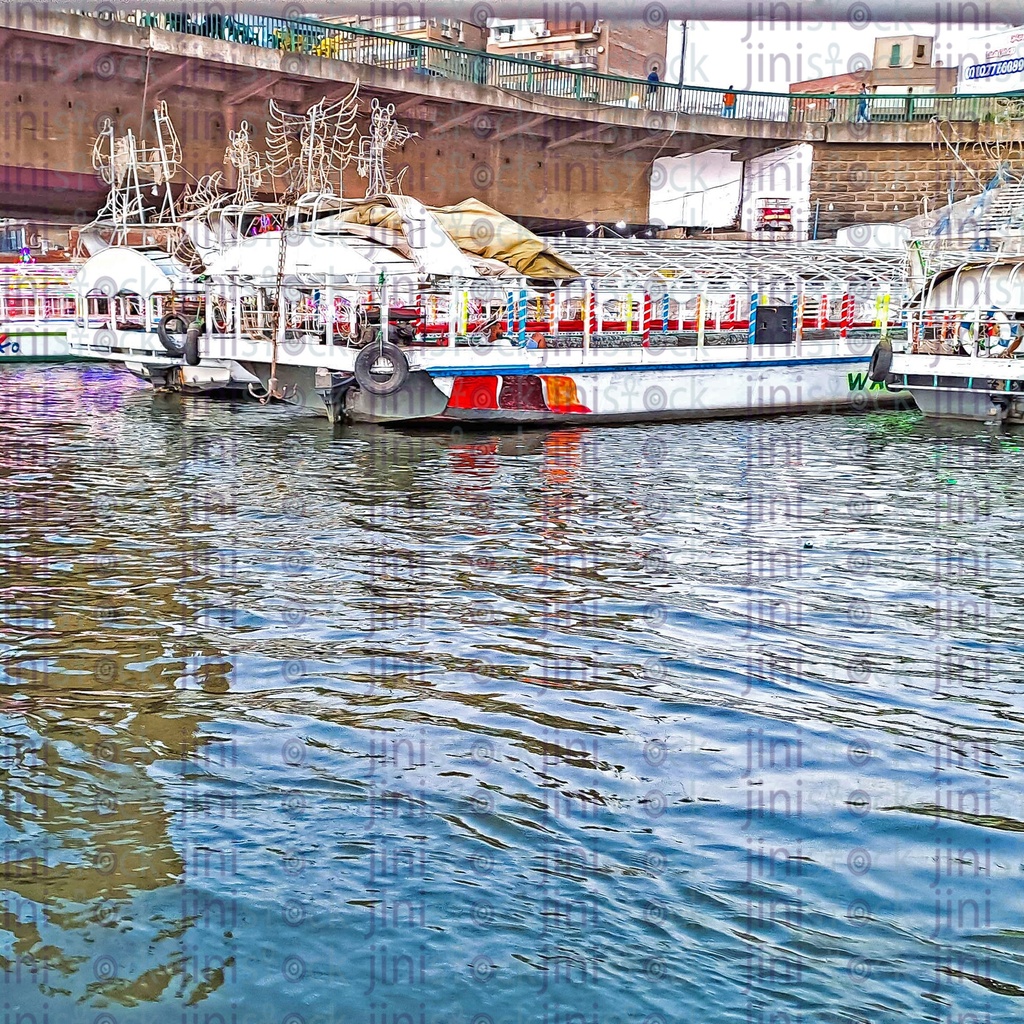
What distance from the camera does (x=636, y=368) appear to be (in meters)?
20.5

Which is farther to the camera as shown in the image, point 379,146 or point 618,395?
point 379,146

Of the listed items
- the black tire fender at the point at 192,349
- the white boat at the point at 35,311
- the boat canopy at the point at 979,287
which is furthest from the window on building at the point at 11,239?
the boat canopy at the point at 979,287

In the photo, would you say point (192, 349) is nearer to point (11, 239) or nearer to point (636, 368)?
point (636, 368)

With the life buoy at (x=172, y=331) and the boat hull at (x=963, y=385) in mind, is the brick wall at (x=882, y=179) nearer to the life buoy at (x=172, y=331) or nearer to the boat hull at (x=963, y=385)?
the boat hull at (x=963, y=385)

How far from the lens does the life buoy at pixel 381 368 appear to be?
18.2 metres

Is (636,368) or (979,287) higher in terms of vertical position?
(979,287)

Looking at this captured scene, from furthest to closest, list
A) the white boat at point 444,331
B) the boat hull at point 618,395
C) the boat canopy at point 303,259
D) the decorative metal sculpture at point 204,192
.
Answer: the decorative metal sculpture at point 204,192, the boat canopy at point 303,259, the white boat at point 444,331, the boat hull at point 618,395

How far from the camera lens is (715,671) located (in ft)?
25.6

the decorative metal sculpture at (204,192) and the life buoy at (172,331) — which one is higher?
the decorative metal sculpture at (204,192)

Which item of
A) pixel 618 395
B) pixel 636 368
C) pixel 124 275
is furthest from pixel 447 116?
pixel 618 395

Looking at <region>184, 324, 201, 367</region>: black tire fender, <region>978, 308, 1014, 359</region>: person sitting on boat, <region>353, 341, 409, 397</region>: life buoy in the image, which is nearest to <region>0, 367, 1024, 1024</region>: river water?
<region>353, 341, 409, 397</region>: life buoy

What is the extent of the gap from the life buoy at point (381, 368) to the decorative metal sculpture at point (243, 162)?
11721mm

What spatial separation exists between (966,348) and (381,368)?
925 cm

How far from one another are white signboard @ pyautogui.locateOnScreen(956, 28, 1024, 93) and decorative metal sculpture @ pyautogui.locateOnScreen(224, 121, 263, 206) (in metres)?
28.6
